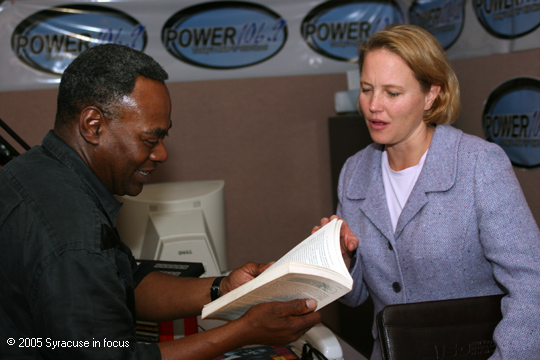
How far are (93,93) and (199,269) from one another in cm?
74

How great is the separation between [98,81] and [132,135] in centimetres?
14

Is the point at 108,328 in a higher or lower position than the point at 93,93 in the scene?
lower

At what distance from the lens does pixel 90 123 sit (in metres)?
1.13

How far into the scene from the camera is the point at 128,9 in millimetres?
3162

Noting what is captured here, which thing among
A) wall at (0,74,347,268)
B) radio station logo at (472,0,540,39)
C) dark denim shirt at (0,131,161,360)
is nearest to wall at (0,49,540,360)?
wall at (0,74,347,268)

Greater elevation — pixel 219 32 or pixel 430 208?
pixel 219 32

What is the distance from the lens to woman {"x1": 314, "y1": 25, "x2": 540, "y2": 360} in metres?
1.26

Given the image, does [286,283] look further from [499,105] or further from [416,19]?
[416,19]

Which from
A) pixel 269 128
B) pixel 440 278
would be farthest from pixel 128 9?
pixel 440 278

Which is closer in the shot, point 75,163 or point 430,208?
point 75,163

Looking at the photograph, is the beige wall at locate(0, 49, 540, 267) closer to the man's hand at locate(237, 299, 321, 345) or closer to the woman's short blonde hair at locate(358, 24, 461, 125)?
the woman's short blonde hair at locate(358, 24, 461, 125)

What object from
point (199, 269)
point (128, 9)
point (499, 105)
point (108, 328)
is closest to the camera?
point (108, 328)

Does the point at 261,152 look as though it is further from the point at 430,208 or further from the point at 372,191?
the point at 430,208

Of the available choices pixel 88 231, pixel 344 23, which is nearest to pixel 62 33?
pixel 344 23
